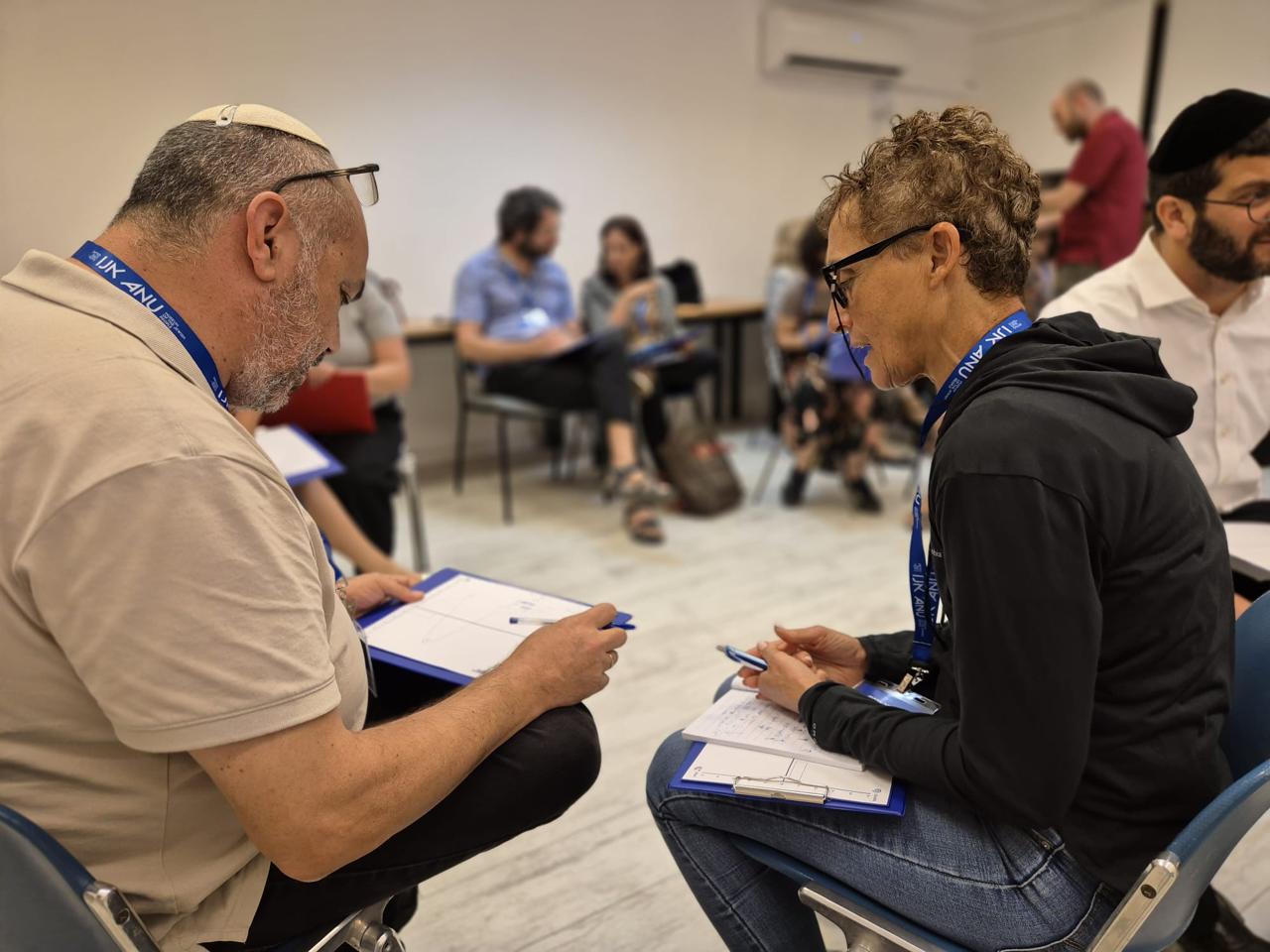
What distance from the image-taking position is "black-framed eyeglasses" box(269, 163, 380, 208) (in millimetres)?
934

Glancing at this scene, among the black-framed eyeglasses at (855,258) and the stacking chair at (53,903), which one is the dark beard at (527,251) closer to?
the black-framed eyeglasses at (855,258)

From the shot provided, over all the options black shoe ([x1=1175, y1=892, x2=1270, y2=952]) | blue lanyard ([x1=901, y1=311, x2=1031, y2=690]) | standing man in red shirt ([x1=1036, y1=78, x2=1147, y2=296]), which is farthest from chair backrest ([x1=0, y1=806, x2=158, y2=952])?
standing man in red shirt ([x1=1036, y1=78, x2=1147, y2=296])

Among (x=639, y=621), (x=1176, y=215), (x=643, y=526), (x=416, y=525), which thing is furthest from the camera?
(x=643, y=526)

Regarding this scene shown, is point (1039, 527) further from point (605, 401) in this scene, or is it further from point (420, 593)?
point (605, 401)

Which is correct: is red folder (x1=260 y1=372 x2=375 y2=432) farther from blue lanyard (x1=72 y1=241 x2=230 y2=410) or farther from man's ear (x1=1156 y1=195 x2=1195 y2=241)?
man's ear (x1=1156 y1=195 x2=1195 y2=241)

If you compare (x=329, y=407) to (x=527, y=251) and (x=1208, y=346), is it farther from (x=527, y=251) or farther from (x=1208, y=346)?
(x=1208, y=346)

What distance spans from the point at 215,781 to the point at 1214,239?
181 centimetres

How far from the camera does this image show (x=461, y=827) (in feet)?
3.21

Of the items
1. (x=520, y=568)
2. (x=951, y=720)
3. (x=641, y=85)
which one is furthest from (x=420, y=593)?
(x=641, y=85)

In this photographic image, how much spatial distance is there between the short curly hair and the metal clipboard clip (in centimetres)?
58

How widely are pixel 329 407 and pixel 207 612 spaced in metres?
1.94

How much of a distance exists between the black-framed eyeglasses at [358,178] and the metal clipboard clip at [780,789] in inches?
31.6

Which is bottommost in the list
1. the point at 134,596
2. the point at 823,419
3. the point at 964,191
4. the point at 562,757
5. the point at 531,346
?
the point at 823,419

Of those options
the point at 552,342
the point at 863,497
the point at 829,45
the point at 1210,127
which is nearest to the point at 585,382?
the point at 552,342
